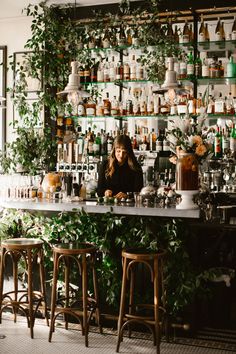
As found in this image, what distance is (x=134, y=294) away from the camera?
4.30 meters

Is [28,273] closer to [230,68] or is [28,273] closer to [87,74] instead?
[87,74]

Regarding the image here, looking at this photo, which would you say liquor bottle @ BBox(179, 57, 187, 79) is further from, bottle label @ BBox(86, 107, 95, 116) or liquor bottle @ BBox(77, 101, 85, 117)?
liquor bottle @ BBox(77, 101, 85, 117)

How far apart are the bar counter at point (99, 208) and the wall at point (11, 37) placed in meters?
3.18

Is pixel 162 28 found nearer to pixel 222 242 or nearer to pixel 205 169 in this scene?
pixel 205 169

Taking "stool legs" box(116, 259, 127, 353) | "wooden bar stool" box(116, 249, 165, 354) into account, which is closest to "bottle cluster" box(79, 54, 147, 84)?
"wooden bar stool" box(116, 249, 165, 354)

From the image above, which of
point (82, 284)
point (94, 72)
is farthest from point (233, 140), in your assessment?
point (82, 284)

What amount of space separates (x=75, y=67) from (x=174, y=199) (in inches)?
63.8

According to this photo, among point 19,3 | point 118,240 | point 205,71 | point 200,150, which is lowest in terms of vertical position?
point 118,240

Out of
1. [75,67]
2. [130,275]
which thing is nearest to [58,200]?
[130,275]

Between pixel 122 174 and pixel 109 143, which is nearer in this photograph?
pixel 122 174

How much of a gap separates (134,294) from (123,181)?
4.88ft

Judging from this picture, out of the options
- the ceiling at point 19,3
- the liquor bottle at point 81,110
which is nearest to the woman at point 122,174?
the liquor bottle at point 81,110

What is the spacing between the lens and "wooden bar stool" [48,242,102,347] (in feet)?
13.0

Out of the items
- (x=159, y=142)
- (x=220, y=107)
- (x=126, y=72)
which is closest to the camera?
(x=220, y=107)
